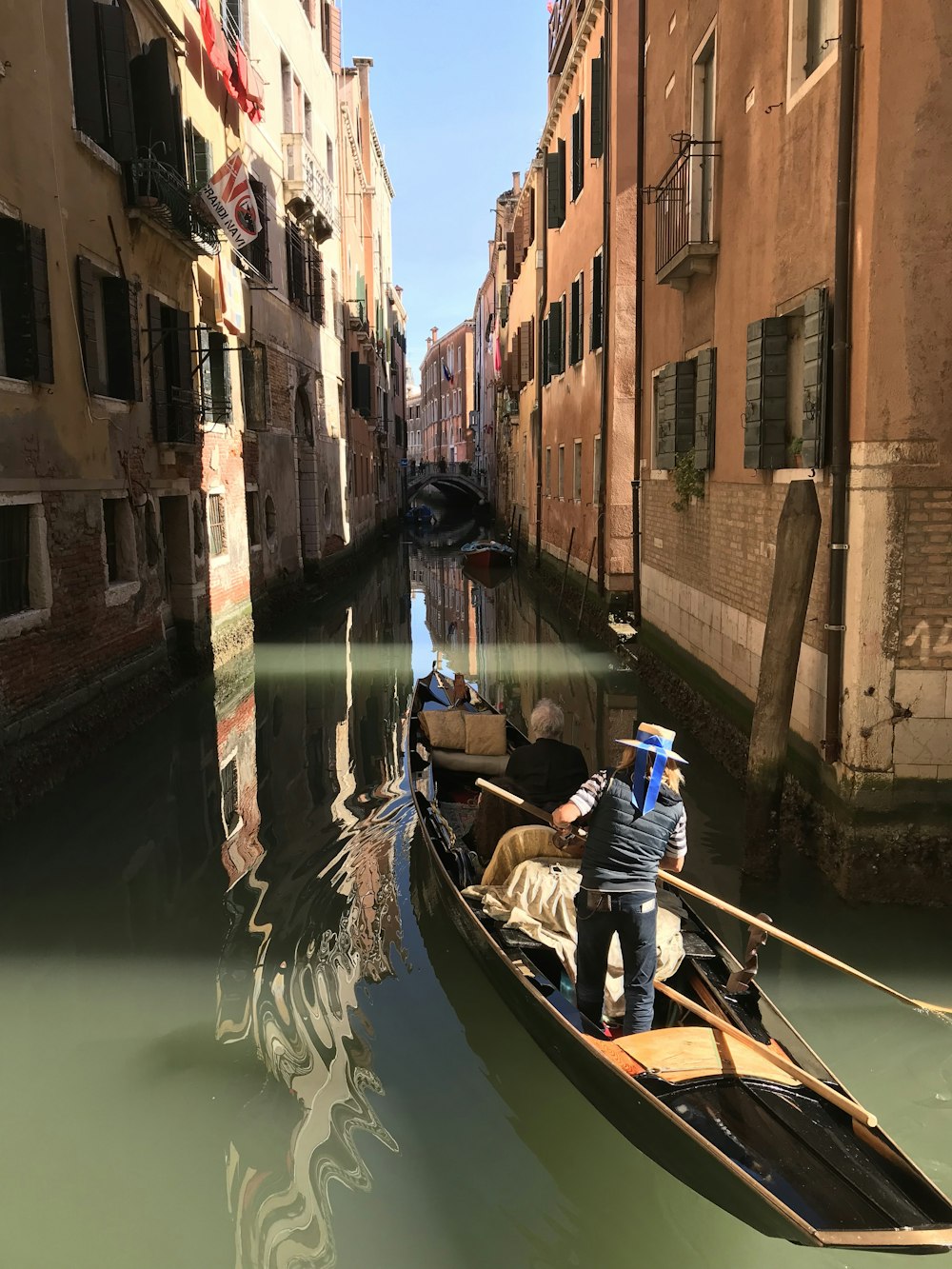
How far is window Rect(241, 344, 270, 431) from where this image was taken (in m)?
15.1

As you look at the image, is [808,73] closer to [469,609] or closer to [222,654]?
[222,654]

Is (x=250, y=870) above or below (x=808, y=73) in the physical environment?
below

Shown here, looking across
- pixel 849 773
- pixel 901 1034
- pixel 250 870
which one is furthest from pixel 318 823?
pixel 901 1034

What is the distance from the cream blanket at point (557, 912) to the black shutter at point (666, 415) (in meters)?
5.91

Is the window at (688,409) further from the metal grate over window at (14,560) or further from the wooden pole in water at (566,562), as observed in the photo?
the wooden pole in water at (566,562)

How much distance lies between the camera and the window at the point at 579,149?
52.1 ft

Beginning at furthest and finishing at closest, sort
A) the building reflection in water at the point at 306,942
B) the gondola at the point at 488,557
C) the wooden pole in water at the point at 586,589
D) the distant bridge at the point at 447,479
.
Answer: the distant bridge at the point at 447,479, the gondola at the point at 488,557, the wooden pole in water at the point at 586,589, the building reflection in water at the point at 306,942

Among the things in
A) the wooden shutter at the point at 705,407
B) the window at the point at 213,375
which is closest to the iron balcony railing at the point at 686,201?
the wooden shutter at the point at 705,407

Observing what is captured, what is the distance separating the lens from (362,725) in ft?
34.3

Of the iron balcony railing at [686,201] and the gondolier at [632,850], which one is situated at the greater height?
the iron balcony railing at [686,201]

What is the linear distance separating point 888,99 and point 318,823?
5.88 metres

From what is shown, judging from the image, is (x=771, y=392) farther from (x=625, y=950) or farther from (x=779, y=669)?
(x=625, y=950)

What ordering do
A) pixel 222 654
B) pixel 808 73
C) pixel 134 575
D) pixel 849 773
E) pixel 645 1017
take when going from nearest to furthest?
pixel 645 1017 < pixel 849 773 < pixel 808 73 < pixel 134 575 < pixel 222 654

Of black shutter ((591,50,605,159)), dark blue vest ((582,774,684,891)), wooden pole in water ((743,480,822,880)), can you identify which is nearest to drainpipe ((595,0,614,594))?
black shutter ((591,50,605,159))
